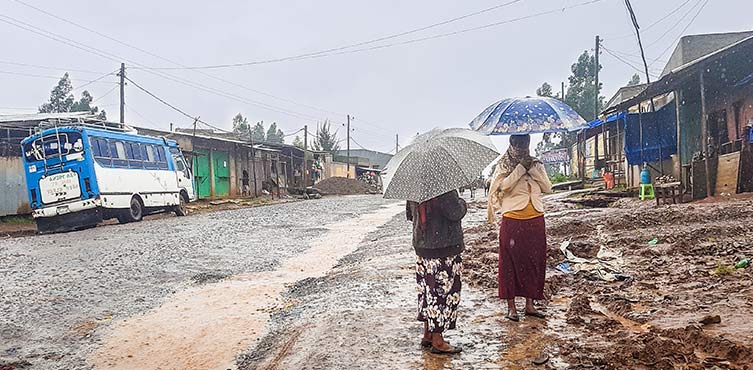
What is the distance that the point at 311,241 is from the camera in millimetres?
12875

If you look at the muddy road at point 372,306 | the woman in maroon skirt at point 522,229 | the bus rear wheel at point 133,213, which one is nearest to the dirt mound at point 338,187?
the bus rear wheel at point 133,213

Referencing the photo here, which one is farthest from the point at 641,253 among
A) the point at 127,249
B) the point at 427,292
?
the point at 127,249

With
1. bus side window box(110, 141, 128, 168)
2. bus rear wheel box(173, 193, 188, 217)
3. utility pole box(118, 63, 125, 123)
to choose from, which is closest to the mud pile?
bus side window box(110, 141, 128, 168)

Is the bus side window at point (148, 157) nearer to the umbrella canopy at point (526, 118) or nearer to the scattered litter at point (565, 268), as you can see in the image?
the scattered litter at point (565, 268)

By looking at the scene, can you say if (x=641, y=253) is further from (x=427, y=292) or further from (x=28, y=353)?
(x=28, y=353)

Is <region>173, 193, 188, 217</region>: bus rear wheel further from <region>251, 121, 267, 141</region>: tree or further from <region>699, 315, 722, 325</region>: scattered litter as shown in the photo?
<region>251, 121, 267, 141</region>: tree

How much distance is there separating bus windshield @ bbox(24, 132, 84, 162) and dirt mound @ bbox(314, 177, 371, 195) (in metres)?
27.4

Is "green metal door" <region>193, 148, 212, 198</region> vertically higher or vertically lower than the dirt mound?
higher

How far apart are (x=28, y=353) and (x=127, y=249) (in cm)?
632

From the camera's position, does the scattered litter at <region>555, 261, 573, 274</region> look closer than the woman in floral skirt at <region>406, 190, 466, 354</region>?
No

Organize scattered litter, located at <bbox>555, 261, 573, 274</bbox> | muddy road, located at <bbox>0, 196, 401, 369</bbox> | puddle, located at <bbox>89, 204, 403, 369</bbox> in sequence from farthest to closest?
scattered litter, located at <bbox>555, 261, 573, 274</bbox> → muddy road, located at <bbox>0, 196, 401, 369</bbox> → puddle, located at <bbox>89, 204, 403, 369</bbox>

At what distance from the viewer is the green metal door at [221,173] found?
3347cm

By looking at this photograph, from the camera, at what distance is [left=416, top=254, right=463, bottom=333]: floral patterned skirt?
13.5 ft

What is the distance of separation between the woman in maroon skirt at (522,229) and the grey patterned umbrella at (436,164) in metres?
0.51
